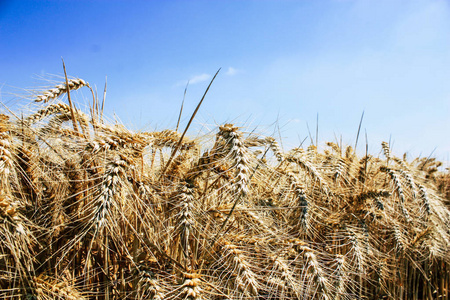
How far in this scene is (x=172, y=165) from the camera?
64.7 inches

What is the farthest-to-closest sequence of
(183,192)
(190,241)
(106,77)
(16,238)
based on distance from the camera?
(106,77) < (190,241) < (183,192) < (16,238)

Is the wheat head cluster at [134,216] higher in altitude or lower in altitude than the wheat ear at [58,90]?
lower

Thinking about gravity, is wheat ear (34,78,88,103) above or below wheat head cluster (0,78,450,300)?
above

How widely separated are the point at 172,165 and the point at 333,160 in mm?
1529

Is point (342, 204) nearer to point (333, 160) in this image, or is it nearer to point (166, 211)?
point (333, 160)

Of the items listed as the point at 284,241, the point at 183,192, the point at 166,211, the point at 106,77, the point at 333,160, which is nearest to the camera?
the point at 183,192

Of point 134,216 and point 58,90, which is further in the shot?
point 58,90

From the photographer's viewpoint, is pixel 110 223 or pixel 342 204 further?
pixel 342 204

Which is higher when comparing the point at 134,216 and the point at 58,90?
the point at 58,90

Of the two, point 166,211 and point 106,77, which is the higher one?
point 106,77

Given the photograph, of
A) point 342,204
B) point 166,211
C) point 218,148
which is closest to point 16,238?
point 166,211

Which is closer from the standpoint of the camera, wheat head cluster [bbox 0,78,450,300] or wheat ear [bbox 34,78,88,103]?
wheat head cluster [bbox 0,78,450,300]

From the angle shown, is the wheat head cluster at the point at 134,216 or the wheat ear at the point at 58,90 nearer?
the wheat head cluster at the point at 134,216

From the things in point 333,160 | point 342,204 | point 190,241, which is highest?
point 333,160
